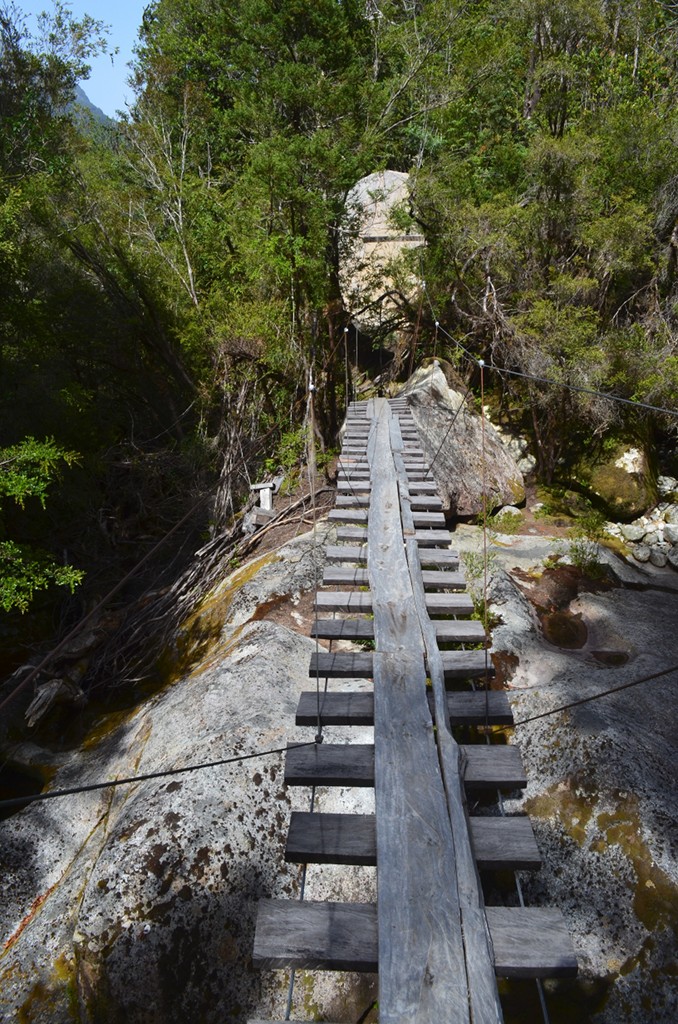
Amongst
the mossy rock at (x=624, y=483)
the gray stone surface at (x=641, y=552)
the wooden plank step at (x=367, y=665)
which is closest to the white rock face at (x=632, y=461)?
the mossy rock at (x=624, y=483)

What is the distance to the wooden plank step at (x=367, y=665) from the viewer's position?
3.32 metres

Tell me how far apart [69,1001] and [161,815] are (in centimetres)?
92

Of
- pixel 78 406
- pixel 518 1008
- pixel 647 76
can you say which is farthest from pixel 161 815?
pixel 647 76

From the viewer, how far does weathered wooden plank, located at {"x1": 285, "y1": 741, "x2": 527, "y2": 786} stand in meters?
2.61

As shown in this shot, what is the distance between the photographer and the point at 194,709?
3.97 meters

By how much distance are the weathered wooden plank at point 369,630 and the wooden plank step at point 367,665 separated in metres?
0.19

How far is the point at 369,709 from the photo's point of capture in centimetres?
309

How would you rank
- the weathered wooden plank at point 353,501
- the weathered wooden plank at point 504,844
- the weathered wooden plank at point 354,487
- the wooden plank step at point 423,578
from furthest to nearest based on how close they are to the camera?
1. the weathered wooden plank at point 354,487
2. the weathered wooden plank at point 353,501
3. the wooden plank step at point 423,578
4. the weathered wooden plank at point 504,844

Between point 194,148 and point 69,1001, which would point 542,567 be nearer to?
point 69,1001

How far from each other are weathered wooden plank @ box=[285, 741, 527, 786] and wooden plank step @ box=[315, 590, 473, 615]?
1.22 meters

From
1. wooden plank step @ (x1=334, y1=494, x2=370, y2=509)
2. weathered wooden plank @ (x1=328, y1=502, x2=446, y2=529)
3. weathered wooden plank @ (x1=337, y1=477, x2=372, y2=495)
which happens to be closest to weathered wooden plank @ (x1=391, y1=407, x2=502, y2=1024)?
weathered wooden plank @ (x1=328, y1=502, x2=446, y2=529)

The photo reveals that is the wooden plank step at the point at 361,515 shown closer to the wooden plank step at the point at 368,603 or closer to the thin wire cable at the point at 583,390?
the wooden plank step at the point at 368,603

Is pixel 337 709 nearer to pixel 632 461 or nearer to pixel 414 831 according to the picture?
pixel 414 831

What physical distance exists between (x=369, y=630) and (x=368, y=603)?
0.92ft
